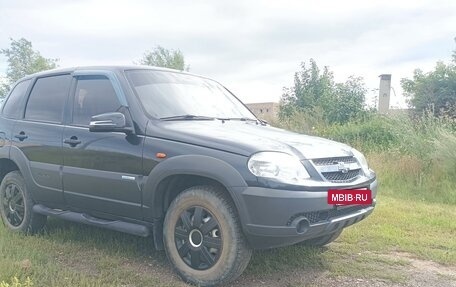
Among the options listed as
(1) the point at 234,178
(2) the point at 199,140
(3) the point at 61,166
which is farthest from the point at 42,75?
(1) the point at 234,178

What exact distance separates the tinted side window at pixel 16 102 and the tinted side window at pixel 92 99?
1053mm

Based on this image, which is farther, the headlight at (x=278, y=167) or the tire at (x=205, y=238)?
the tire at (x=205, y=238)

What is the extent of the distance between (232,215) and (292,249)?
1.46 metres

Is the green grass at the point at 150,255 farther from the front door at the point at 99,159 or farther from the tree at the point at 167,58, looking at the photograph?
the tree at the point at 167,58

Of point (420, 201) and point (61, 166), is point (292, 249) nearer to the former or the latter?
point (61, 166)

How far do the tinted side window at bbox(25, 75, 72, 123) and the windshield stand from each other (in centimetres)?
93

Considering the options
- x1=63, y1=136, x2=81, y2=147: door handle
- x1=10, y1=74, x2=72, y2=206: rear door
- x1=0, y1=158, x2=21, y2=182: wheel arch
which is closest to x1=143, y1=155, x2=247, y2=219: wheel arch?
x1=63, y1=136, x2=81, y2=147: door handle

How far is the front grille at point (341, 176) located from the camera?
3641mm

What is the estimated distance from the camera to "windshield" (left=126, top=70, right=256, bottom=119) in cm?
430

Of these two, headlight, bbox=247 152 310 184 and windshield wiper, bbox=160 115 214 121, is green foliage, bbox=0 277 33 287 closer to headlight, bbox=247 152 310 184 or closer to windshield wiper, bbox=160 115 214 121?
windshield wiper, bbox=160 115 214 121

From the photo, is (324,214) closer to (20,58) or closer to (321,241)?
(321,241)

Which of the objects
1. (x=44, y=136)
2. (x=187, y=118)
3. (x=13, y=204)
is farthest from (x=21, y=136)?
A: (x=187, y=118)

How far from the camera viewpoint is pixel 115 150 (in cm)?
412

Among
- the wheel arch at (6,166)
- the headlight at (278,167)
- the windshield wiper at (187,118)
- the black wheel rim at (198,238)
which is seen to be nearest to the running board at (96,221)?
the black wheel rim at (198,238)
